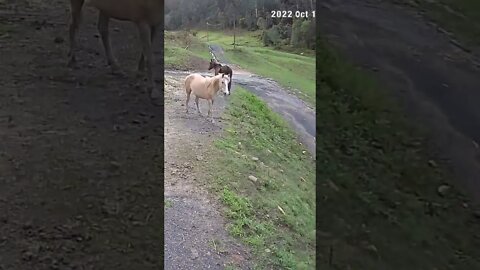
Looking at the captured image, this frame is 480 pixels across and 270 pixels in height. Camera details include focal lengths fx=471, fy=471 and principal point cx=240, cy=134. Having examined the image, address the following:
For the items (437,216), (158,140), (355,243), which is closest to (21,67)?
(158,140)

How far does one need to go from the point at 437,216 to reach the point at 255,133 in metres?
0.44

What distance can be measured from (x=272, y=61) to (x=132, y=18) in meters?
0.33

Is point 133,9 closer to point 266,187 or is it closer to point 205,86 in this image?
point 205,86

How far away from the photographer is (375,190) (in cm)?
104

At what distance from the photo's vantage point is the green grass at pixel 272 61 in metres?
1.03

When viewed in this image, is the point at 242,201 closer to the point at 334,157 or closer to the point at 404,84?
the point at 334,157

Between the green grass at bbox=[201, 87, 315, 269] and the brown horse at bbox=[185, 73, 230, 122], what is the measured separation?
4cm

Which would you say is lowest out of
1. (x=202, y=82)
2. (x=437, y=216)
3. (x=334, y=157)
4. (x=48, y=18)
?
(x=437, y=216)

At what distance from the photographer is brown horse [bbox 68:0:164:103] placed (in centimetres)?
105

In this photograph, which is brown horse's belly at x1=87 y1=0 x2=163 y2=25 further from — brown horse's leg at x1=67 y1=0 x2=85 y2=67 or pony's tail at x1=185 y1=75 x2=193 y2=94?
pony's tail at x1=185 y1=75 x2=193 y2=94

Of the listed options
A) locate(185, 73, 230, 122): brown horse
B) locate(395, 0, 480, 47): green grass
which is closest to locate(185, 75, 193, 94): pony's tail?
locate(185, 73, 230, 122): brown horse

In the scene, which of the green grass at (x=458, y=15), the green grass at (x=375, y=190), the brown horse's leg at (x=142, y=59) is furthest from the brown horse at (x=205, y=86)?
the green grass at (x=458, y=15)

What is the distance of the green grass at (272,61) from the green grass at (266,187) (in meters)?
0.07

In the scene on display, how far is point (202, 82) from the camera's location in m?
1.06
